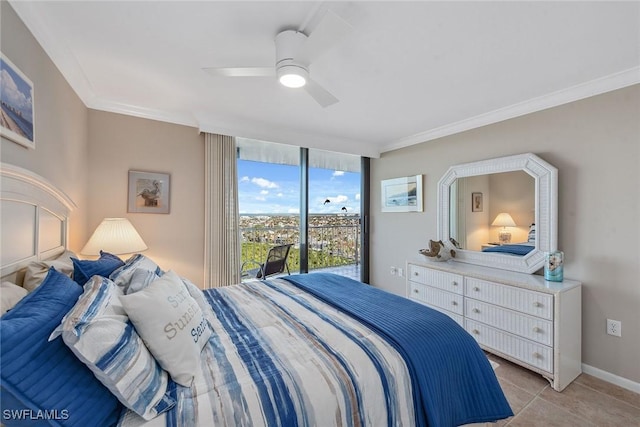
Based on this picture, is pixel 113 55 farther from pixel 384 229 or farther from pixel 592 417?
pixel 592 417

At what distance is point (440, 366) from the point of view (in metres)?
1.29

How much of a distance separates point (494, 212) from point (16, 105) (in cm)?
371

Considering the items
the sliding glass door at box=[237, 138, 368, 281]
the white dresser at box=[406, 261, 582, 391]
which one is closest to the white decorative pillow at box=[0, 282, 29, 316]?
the sliding glass door at box=[237, 138, 368, 281]

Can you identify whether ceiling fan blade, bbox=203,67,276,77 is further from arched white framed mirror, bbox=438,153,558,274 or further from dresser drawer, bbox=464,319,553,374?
dresser drawer, bbox=464,319,553,374

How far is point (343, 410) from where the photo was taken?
103 cm

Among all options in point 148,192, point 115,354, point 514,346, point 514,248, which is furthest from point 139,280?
point 514,248

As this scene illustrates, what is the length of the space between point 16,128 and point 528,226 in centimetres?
375

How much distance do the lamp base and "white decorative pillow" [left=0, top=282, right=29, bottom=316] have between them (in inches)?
140

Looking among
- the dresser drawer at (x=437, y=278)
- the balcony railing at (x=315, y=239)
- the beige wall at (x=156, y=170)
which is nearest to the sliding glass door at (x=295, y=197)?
the balcony railing at (x=315, y=239)

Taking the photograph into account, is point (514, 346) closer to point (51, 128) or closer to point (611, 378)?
point (611, 378)

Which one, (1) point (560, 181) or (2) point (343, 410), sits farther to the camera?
(1) point (560, 181)

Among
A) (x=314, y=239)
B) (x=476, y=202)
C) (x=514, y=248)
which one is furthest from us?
(x=314, y=239)

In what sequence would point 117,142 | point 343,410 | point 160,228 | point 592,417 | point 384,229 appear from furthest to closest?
point 384,229 < point 160,228 < point 117,142 < point 592,417 < point 343,410

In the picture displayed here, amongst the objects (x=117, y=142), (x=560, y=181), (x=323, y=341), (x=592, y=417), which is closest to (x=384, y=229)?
(x=560, y=181)
